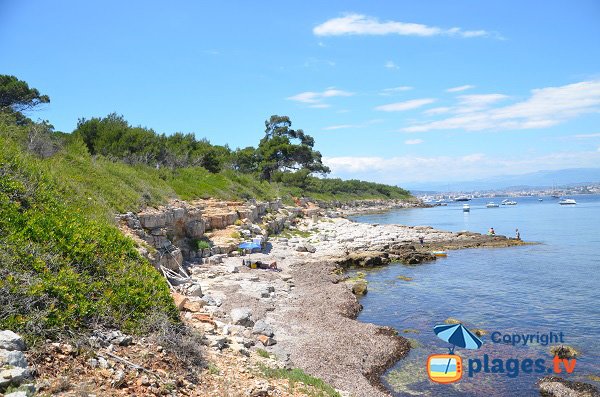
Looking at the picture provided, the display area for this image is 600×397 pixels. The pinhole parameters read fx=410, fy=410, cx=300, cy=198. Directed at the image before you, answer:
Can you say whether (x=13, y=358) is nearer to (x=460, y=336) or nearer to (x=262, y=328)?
(x=262, y=328)

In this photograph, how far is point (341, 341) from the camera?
14.5 metres

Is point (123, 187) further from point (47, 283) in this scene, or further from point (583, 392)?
point (583, 392)

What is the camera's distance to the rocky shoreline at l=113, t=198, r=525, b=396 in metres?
12.7

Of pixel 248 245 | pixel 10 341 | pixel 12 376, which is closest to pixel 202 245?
pixel 248 245

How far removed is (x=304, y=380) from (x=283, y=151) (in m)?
68.6

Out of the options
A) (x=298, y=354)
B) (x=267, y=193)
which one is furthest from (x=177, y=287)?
(x=267, y=193)

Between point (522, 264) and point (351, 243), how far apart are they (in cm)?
1413

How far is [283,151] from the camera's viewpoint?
7750 centimetres

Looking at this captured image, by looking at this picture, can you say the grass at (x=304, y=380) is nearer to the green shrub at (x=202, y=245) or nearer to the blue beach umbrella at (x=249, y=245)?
the green shrub at (x=202, y=245)

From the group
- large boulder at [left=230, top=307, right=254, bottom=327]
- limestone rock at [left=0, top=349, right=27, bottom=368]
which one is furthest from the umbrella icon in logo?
limestone rock at [left=0, top=349, right=27, bottom=368]

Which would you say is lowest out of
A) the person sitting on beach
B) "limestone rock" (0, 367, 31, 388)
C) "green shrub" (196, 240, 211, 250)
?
the person sitting on beach

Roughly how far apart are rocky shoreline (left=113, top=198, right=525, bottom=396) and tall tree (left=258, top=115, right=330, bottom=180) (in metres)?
36.5

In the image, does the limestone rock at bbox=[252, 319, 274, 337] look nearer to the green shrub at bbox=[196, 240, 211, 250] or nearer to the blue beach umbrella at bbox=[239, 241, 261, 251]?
the green shrub at bbox=[196, 240, 211, 250]

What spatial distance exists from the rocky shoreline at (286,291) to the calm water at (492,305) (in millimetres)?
1147
